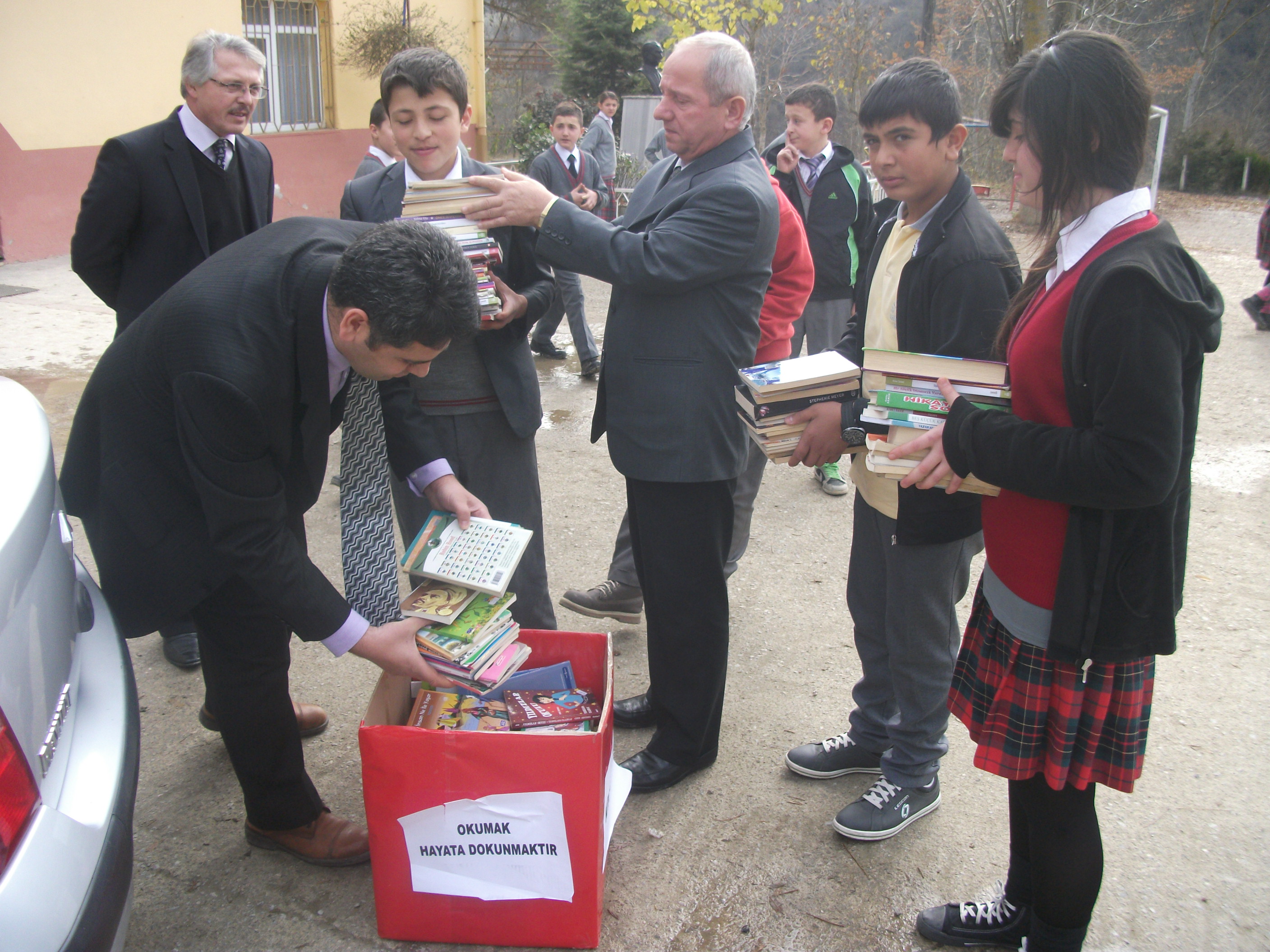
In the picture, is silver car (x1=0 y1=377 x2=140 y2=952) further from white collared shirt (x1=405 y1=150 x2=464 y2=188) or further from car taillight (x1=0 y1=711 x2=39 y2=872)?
white collared shirt (x1=405 y1=150 x2=464 y2=188)

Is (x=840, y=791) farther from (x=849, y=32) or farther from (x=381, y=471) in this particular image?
(x=849, y=32)

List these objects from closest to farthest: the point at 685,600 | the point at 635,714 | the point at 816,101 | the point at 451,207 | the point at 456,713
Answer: the point at 456,713 < the point at 451,207 < the point at 685,600 < the point at 635,714 < the point at 816,101

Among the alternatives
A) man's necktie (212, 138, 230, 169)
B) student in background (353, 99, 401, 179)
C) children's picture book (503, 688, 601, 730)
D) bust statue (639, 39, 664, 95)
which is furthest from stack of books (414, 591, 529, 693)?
bust statue (639, 39, 664, 95)

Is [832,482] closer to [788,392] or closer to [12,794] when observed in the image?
[788,392]

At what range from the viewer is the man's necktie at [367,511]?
246cm

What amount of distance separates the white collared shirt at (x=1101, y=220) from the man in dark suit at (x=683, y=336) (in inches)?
33.6

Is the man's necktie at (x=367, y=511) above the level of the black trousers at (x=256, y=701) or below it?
above

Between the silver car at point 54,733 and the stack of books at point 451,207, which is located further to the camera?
the stack of books at point 451,207

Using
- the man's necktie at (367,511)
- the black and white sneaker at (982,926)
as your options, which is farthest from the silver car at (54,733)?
the black and white sneaker at (982,926)

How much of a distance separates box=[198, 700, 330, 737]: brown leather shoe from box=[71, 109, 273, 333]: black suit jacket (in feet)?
4.90

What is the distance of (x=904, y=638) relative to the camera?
2461 millimetres

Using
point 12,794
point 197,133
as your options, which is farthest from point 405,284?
point 197,133

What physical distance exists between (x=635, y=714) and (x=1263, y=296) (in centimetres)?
803

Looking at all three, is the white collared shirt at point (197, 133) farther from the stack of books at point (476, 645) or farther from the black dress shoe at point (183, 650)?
the stack of books at point (476, 645)
